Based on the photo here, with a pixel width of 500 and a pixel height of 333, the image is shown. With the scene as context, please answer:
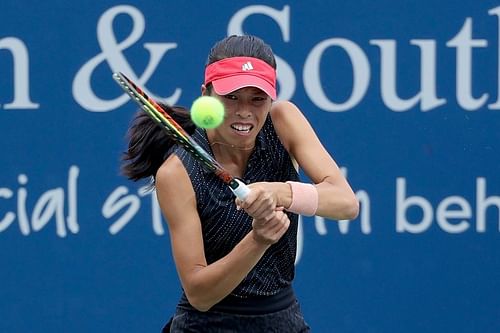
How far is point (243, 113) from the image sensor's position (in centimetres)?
270

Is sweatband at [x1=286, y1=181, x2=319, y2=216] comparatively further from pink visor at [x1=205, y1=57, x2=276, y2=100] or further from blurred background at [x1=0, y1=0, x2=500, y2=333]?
blurred background at [x1=0, y1=0, x2=500, y2=333]

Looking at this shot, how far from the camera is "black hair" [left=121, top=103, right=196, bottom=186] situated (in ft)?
9.60

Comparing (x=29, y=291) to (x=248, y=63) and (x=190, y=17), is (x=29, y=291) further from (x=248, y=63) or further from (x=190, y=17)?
(x=248, y=63)

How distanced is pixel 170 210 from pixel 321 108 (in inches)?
62.3

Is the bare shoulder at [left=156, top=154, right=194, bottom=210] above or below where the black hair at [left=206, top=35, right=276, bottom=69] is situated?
below

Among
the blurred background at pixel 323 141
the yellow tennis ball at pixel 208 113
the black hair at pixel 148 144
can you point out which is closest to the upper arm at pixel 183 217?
the black hair at pixel 148 144

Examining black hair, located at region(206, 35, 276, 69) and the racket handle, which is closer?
the racket handle

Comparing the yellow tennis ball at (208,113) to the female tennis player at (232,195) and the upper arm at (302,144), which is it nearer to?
the female tennis player at (232,195)

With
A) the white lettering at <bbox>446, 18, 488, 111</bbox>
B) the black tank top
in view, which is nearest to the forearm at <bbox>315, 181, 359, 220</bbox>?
the black tank top

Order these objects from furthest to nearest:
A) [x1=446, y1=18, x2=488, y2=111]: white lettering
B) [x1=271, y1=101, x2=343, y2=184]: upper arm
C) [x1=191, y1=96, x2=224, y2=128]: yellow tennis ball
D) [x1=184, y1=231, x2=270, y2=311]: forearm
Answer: [x1=446, y1=18, x2=488, y2=111]: white lettering
[x1=271, y1=101, x2=343, y2=184]: upper arm
[x1=184, y1=231, x2=270, y2=311]: forearm
[x1=191, y1=96, x2=224, y2=128]: yellow tennis ball

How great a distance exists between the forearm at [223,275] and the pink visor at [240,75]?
35 cm

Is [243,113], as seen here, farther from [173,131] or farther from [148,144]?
[148,144]

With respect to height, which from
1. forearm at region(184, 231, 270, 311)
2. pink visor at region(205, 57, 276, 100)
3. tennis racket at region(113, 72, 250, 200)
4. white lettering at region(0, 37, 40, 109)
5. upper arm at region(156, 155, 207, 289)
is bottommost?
forearm at region(184, 231, 270, 311)

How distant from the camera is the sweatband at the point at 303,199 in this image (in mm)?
2695
